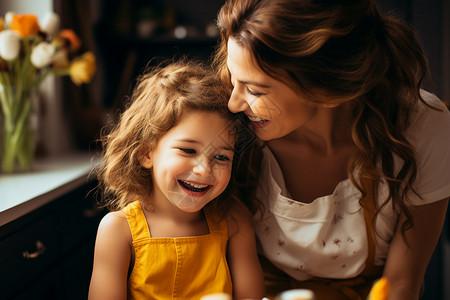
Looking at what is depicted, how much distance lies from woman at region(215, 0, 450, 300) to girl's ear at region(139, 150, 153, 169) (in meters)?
0.22

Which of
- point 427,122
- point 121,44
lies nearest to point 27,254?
point 427,122

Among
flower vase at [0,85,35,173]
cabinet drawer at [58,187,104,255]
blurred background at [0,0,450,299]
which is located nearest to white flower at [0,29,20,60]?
flower vase at [0,85,35,173]

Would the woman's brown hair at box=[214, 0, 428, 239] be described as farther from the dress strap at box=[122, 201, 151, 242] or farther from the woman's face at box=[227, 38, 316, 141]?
the dress strap at box=[122, 201, 151, 242]

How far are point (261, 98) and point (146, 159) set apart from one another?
0.31m

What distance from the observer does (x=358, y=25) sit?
0.98 m

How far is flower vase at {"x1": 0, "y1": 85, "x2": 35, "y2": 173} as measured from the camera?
5.65 ft

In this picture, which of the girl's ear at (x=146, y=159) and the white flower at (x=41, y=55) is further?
the white flower at (x=41, y=55)

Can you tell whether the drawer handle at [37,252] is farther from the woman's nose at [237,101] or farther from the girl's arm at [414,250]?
the girl's arm at [414,250]

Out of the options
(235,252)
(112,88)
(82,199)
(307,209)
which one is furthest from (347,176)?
→ (112,88)

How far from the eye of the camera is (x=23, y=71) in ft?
5.62

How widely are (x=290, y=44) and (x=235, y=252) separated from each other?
1.65ft

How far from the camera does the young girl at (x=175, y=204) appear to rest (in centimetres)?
102

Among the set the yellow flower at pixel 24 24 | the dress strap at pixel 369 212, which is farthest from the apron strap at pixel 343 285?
the yellow flower at pixel 24 24

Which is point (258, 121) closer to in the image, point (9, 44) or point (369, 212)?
point (369, 212)
